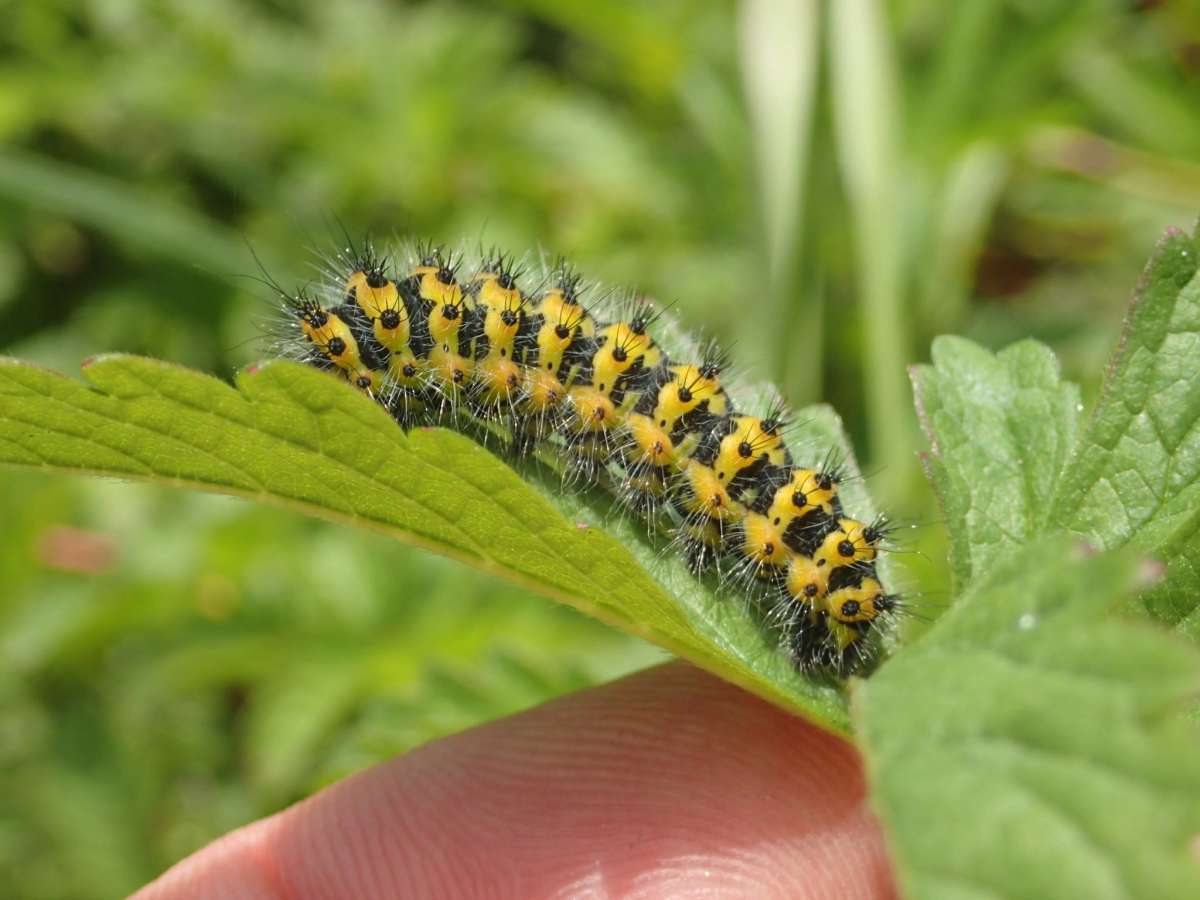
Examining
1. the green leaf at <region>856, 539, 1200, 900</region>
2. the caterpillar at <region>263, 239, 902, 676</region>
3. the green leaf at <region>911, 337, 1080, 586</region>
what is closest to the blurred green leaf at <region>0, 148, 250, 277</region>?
the caterpillar at <region>263, 239, 902, 676</region>

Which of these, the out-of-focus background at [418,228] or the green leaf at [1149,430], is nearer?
the green leaf at [1149,430]

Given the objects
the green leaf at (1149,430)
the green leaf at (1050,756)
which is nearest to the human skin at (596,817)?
the green leaf at (1149,430)

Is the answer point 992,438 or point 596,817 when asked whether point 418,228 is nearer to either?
point 596,817

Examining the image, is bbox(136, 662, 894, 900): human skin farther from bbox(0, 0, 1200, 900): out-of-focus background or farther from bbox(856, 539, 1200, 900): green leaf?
bbox(856, 539, 1200, 900): green leaf

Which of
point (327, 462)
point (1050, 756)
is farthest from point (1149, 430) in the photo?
point (327, 462)

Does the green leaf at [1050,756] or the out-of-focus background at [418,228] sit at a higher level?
the out-of-focus background at [418,228]

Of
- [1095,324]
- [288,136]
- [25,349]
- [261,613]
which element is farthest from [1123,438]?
[25,349]

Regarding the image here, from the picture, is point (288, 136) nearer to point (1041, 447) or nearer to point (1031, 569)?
point (1041, 447)

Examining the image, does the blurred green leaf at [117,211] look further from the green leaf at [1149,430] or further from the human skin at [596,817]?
the green leaf at [1149,430]

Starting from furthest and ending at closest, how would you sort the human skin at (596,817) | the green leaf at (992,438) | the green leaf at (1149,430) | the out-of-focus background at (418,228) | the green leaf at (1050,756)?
the out-of-focus background at (418,228)
the human skin at (596,817)
the green leaf at (992,438)
the green leaf at (1149,430)
the green leaf at (1050,756)
